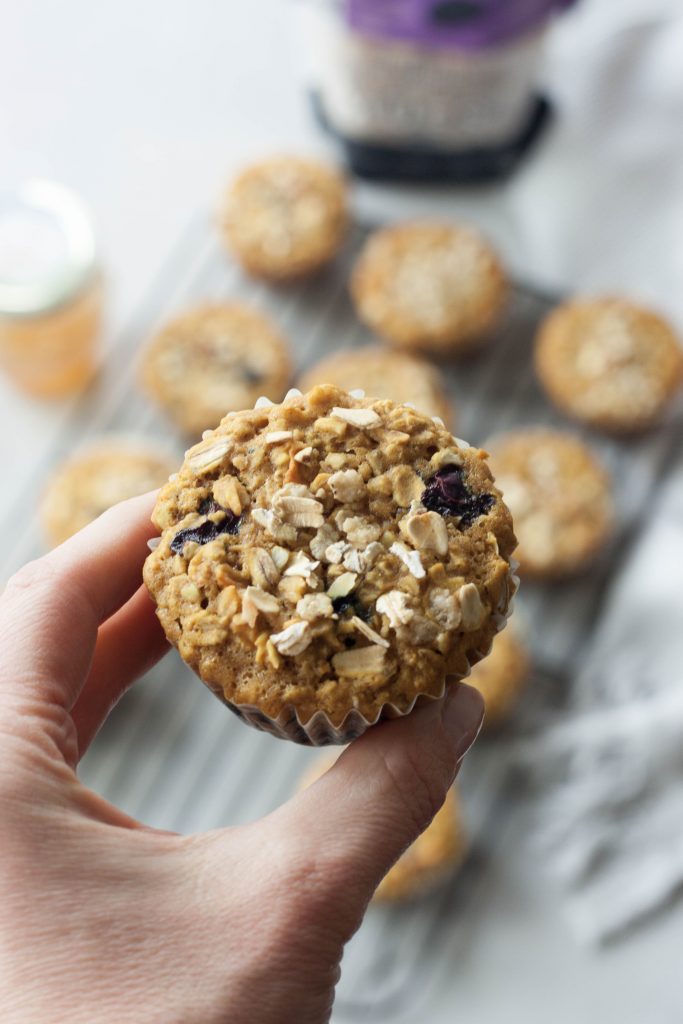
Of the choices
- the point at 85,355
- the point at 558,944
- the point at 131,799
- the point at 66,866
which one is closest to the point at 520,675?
the point at 558,944

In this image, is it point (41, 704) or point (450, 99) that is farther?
point (450, 99)

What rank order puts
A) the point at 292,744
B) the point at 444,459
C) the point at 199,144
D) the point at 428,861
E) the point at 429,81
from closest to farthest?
1. the point at 444,459
2. the point at 428,861
3. the point at 292,744
4. the point at 429,81
5. the point at 199,144

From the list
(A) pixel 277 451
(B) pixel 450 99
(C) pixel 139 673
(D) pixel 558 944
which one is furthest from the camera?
(B) pixel 450 99

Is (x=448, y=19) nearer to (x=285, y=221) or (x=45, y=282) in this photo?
(x=285, y=221)

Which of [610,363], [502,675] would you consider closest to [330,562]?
[502,675]

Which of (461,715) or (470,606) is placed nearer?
(470,606)

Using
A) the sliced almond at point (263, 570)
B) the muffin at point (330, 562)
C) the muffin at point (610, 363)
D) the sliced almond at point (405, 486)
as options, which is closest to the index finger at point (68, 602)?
the muffin at point (330, 562)

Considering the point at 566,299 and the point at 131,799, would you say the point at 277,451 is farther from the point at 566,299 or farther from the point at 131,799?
the point at 566,299

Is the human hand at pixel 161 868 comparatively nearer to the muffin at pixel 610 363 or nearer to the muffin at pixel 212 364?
the muffin at pixel 212 364
